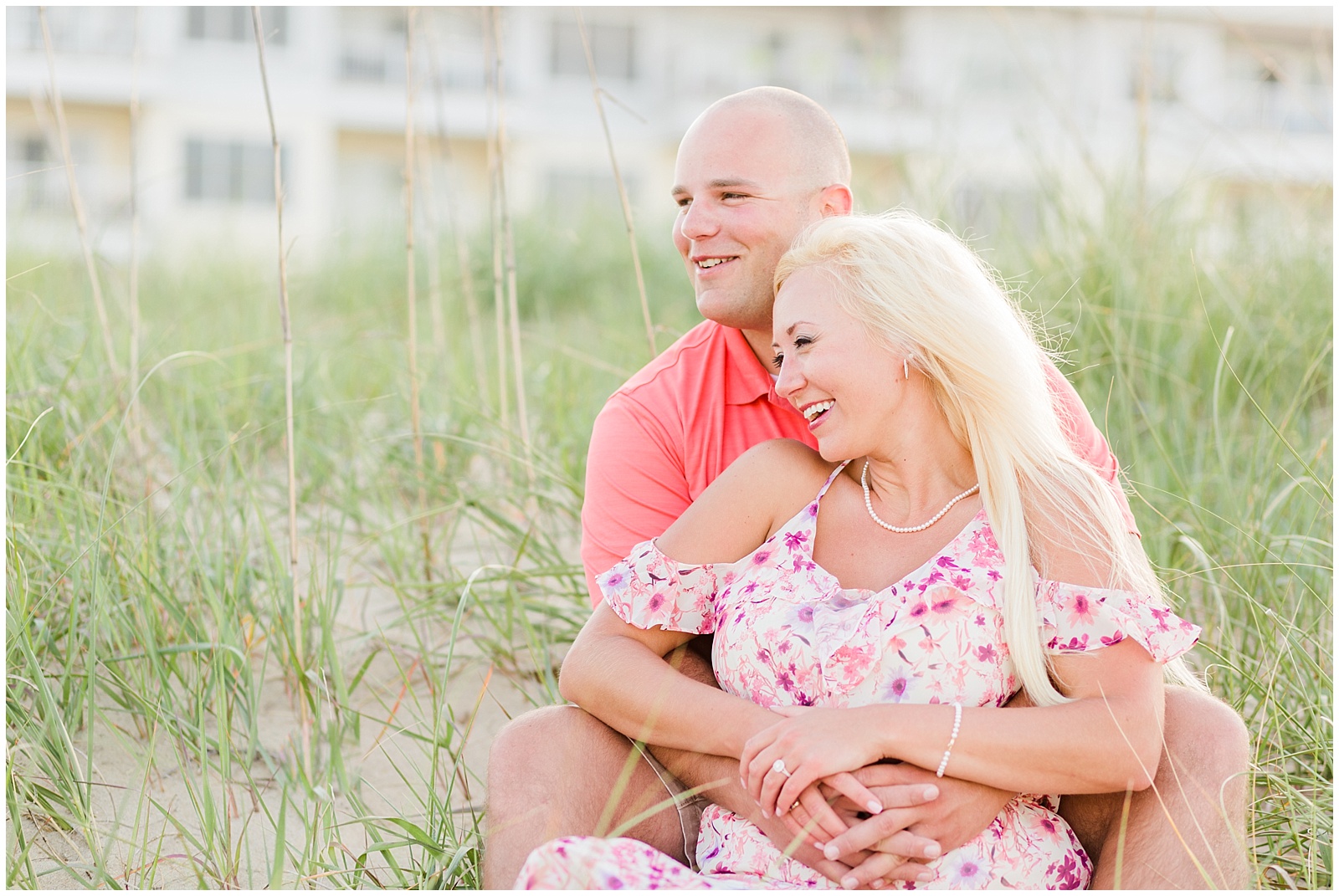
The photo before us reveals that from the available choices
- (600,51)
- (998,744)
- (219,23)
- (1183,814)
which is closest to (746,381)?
(998,744)

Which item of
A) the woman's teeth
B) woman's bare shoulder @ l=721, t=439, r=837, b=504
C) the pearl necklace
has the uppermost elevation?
the woman's teeth

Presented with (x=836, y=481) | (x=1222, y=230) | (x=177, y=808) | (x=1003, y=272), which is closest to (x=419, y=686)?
(x=177, y=808)

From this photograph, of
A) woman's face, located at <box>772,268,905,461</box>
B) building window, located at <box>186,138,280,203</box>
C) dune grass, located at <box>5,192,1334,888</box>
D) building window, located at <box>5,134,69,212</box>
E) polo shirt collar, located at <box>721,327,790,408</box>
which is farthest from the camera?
building window, located at <box>186,138,280,203</box>

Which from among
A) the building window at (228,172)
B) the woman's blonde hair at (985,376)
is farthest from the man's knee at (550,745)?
the building window at (228,172)

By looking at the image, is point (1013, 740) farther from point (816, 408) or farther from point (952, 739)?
point (816, 408)

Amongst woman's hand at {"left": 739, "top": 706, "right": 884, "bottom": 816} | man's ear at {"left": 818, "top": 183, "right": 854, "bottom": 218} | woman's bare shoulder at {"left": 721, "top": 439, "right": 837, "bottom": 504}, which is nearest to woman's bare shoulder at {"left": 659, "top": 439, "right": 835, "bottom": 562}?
woman's bare shoulder at {"left": 721, "top": 439, "right": 837, "bottom": 504}

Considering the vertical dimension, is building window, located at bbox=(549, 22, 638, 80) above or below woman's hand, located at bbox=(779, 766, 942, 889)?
above

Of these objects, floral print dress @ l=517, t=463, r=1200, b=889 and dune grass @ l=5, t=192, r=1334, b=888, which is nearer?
floral print dress @ l=517, t=463, r=1200, b=889

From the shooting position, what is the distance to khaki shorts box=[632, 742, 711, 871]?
1880 mm

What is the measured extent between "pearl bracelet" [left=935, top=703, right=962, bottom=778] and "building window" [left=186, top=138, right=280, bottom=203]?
21.0 metres

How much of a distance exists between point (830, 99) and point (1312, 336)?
58.4 ft

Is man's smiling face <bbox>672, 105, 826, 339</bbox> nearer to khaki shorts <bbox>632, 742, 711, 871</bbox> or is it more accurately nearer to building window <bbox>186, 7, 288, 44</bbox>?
khaki shorts <bbox>632, 742, 711, 871</bbox>

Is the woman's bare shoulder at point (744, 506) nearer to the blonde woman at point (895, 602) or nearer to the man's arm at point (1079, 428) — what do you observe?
the blonde woman at point (895, 602)

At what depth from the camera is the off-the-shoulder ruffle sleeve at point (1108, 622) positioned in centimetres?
165
